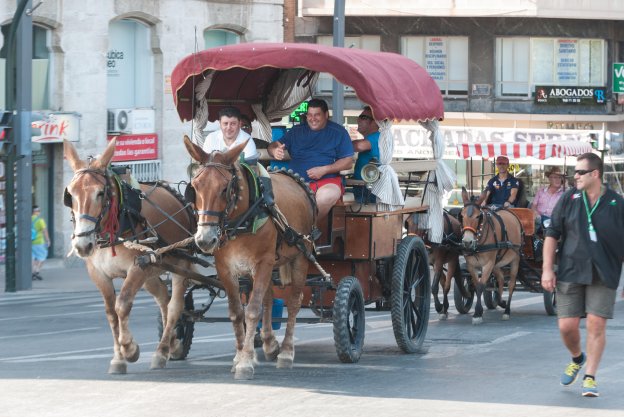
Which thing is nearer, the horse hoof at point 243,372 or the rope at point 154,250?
the rope at point 154,250

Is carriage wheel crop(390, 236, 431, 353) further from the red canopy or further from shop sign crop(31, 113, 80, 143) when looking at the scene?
shop sign crop(31, 113, 80, 143)

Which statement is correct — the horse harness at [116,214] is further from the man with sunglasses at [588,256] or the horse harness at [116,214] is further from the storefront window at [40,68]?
the storefront window at [40,68]

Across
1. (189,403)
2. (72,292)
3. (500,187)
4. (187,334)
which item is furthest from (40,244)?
(189,403)

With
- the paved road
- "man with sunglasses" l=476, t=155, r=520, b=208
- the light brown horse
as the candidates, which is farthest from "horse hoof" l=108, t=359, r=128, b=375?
"man with sunglasses" l=476, t=155, r=520, b=208

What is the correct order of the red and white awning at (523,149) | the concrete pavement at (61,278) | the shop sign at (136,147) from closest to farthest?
the red and white awning at (523,149), the concrete pavement at (61,278), the shop sign at (136,147)

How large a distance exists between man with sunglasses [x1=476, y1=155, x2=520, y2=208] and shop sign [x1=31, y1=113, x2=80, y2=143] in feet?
37.2

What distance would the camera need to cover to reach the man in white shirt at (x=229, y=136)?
487 inches

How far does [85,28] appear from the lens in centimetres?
3034

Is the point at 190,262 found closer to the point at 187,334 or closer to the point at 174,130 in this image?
the point at 187,334

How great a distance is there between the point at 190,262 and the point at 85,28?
18928 mm

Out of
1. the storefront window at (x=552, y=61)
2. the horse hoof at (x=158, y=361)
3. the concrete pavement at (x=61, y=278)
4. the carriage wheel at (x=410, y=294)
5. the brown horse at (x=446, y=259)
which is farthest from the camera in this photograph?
the storefront window at (x=552, y=61)

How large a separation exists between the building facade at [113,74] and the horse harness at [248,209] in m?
17.6

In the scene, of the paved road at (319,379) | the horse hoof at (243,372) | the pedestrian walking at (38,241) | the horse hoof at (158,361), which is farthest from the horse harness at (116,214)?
the pedestrian walking at (38,241)

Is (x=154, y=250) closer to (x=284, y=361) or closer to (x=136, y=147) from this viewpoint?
(x=284, y=361)
